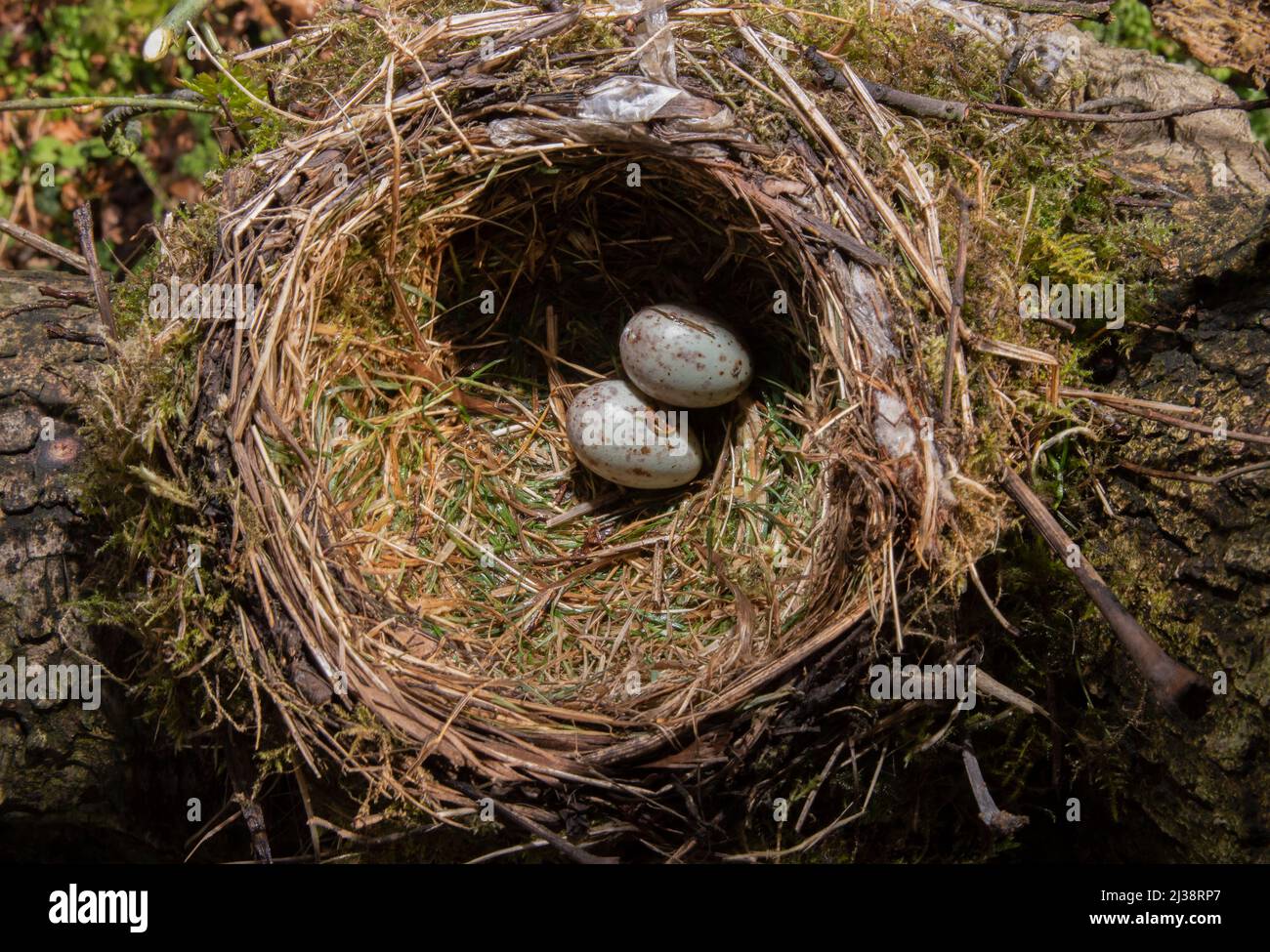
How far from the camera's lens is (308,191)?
2.42 meters

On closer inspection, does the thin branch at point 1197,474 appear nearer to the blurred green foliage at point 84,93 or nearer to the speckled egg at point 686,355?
the speckled egg at point 686,355

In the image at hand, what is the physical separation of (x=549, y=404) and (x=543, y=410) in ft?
0.08

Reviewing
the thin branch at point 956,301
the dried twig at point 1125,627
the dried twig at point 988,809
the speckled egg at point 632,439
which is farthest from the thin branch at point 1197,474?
the speckled egg at point 632,439

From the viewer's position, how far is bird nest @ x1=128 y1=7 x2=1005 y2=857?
215 centimetres

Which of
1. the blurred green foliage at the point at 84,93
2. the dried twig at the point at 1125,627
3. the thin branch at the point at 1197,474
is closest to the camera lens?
the dried twig at the point at 1125,627

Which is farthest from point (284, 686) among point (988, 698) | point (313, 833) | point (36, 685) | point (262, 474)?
point (988, 698)

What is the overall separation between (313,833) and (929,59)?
224 cm

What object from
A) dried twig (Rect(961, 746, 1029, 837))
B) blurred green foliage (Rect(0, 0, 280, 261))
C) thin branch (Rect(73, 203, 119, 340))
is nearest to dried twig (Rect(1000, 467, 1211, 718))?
dried twig (Rect(961, 746, 1029, 837))

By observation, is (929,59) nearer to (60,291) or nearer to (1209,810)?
(1209,810)

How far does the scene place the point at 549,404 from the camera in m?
3.07

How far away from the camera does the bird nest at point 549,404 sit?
84.8 inches

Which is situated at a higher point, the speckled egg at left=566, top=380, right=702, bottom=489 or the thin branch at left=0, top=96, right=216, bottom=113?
the thin branch at left=0, top=96, right=216, bottom=113

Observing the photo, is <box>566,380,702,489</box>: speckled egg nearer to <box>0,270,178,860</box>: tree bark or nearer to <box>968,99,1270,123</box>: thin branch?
<box>968,99,1270,123</box>: thin branch

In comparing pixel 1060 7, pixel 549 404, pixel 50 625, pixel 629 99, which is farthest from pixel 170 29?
pixel 1060 7
